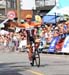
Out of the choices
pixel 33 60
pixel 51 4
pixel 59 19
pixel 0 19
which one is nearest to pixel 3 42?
pixel 59 19

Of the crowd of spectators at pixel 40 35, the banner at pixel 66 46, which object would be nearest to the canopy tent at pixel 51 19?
the crowd of spectators at pixel 40 35

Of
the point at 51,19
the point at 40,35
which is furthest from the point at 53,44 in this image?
the point at 51,19

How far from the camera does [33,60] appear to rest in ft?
57.8

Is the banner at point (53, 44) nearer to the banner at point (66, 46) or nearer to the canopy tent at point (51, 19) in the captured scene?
the banner at point (66, 46)

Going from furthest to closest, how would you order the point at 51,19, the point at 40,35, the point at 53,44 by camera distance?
the point at 51,19 < the point at 40,35 < the point at 53,44

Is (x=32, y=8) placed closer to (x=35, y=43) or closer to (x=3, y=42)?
(x=3, y=42)

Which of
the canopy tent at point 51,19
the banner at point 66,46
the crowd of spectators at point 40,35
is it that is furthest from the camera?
the canopy tent at point 51,19

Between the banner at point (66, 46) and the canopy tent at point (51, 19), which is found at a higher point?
the canopy tent at point (51, 19)

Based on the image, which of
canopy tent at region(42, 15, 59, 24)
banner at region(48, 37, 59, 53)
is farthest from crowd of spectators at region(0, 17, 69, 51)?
canopy tent at region(42, 15, 59, 24)

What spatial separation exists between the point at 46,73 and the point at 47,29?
1527 centimetres

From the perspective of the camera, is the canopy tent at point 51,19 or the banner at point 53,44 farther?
the canopy tent at point 51,19

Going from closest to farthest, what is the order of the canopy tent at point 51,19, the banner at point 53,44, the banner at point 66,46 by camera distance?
the banner at point 66,46 < the banner at point 53,44 < the canopy tent at point 51,19

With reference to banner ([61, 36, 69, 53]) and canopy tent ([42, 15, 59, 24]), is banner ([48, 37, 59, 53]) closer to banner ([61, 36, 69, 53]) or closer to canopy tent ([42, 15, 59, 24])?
banner ([61, 36, 69, 53])

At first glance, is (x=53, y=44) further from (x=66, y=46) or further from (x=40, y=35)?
(x=40, y=35)
